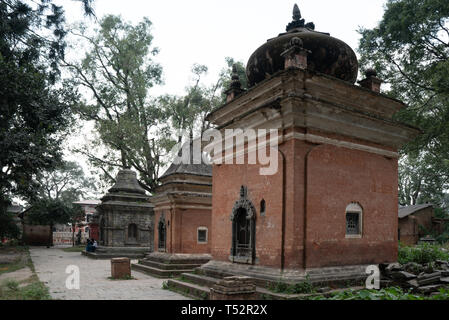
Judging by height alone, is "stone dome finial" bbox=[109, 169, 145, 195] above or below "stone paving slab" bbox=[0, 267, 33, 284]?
above

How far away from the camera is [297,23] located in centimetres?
1123

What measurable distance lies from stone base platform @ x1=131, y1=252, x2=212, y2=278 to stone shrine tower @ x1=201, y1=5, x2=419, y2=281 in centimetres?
457

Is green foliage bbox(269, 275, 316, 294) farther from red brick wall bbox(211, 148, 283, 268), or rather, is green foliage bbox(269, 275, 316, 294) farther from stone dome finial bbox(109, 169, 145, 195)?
stone dome finial bbox(109, 169, 145, 195)

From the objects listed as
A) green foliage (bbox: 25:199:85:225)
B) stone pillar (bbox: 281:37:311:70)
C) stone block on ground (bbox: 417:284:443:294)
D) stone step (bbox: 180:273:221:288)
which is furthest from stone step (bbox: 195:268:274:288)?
green foliage (bbox: 25:199:85:225)

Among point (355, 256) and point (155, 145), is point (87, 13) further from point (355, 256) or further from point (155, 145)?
point (155, 145)

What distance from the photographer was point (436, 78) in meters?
14.2

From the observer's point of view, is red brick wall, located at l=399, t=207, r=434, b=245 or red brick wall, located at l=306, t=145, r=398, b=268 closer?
red brick wall, located at l=306, t=145, r=398, b=268

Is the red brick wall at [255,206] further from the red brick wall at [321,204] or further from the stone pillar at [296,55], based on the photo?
the stone pillar at [296,55]

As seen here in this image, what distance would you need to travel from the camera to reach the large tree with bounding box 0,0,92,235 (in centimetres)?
1428

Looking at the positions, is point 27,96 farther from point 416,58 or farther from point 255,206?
point 416,58

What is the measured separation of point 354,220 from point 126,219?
19.0 m

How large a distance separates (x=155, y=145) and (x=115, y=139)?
317 cm

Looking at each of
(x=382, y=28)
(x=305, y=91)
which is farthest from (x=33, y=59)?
(x=382, y=28)

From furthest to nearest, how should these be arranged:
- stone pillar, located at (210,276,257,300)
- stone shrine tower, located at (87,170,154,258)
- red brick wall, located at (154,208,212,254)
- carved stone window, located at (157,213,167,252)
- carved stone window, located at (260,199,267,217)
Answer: stone shrine tower, located at (87,170,154,258), carved stone window, located at (157,213,167,252), red brick wall, located at (154,208,212,254), carved stone window, located at (260,199,267,217), stone pillar, located at (210,276,257,300)
